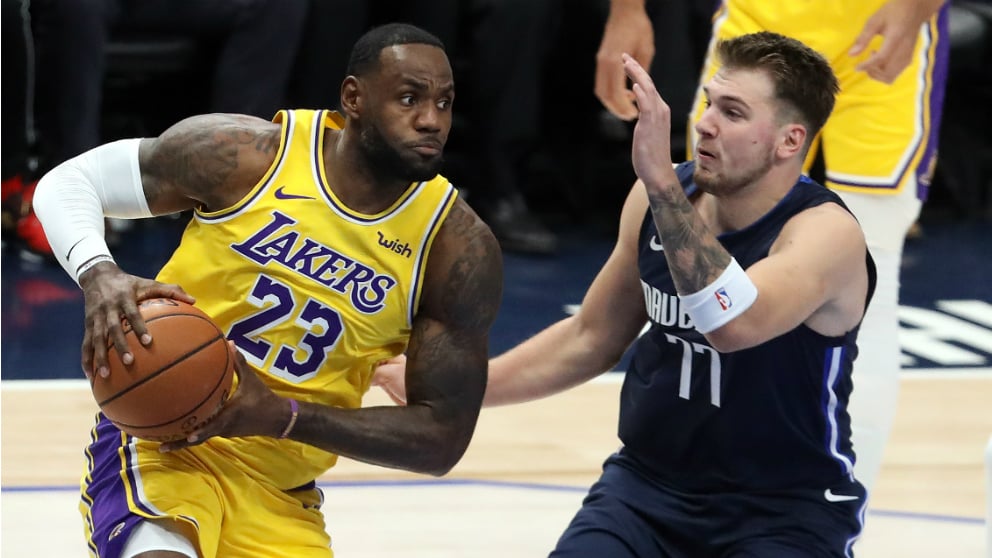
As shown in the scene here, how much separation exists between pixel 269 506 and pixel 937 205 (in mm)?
6075

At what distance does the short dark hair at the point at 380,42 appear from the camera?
3.09 meters

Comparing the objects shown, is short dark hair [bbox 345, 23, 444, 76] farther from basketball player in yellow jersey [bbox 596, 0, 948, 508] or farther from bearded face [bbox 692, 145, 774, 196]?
basketball player in yellow jersey [bbox 596, 0, 948, 508]

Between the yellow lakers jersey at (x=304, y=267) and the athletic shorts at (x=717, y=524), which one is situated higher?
the yellow lakers jersey at (x=304, y=267)

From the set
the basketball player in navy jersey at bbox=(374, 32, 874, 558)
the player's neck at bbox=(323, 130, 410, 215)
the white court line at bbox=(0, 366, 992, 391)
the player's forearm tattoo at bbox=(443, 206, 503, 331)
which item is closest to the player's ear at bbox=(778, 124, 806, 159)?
the basketball player in navy jersey at bbox=(374, 32, 874, 558)

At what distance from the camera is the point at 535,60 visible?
738cm

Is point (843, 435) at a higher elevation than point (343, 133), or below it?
below

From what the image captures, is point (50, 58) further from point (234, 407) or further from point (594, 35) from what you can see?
point (234, 407)

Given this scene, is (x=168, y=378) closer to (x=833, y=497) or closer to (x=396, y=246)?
(x=396, y=246)

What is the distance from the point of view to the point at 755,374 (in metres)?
3.19

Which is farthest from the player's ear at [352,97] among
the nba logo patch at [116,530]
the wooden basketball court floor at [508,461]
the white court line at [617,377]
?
the white court line at [617,377]

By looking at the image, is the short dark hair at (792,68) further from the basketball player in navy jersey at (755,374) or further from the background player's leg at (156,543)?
the background player's leg at (156,543)

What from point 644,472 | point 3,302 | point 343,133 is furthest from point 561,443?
point 3,302

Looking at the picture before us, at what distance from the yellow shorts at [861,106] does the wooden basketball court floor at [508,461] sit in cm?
100

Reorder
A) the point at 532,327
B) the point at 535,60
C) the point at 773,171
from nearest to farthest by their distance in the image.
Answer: the point at 773,171 → the point at 532,327 → the point at 535,60
